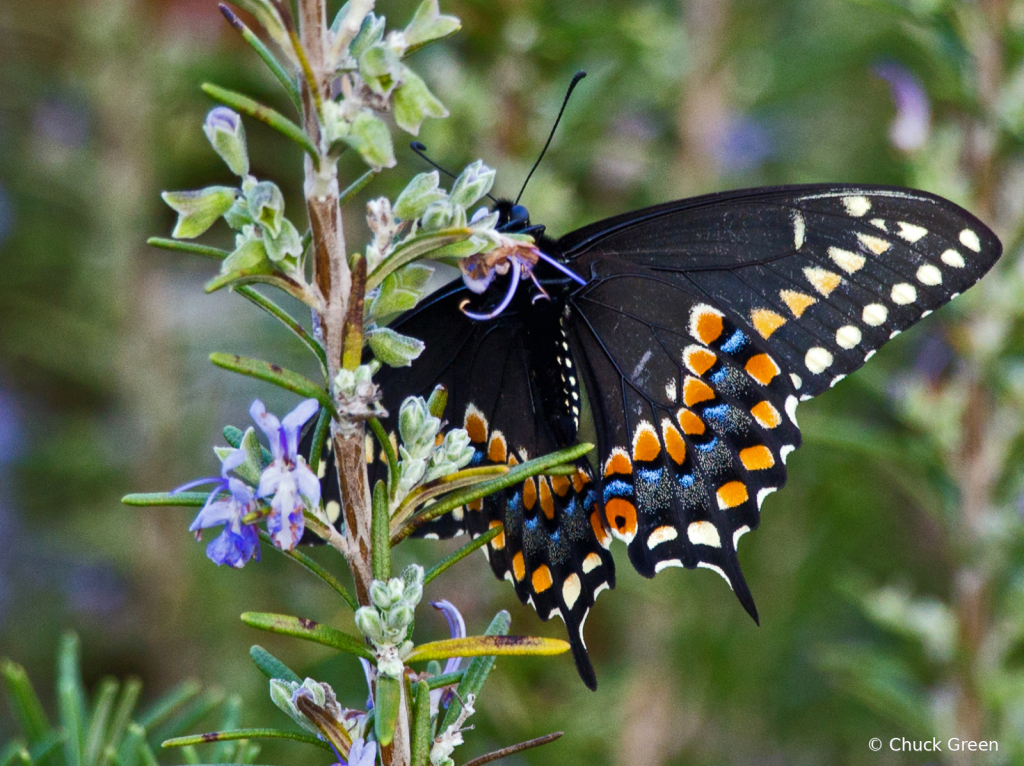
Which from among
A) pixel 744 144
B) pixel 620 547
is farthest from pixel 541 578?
pixel 744 144

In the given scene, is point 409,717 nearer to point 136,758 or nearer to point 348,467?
point 348,467

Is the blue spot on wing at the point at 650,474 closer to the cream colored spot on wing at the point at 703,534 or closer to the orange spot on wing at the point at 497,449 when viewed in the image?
the cream colored spot on wing at the point at 703,534

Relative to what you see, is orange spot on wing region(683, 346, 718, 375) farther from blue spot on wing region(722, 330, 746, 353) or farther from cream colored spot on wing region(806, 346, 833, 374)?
cream colored spot on wing region(806, 346, 833, 374)

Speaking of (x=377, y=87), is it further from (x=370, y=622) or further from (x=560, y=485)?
(x=560, y=485)

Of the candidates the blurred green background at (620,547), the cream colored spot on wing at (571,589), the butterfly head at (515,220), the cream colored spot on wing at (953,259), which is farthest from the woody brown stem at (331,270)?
the blurred green background at (620,547)

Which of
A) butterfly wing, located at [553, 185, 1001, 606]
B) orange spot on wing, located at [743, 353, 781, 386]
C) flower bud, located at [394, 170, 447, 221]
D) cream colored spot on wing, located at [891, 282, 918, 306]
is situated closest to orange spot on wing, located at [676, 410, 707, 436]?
butterfly wing, located at [553, 185, 1001, 606]
